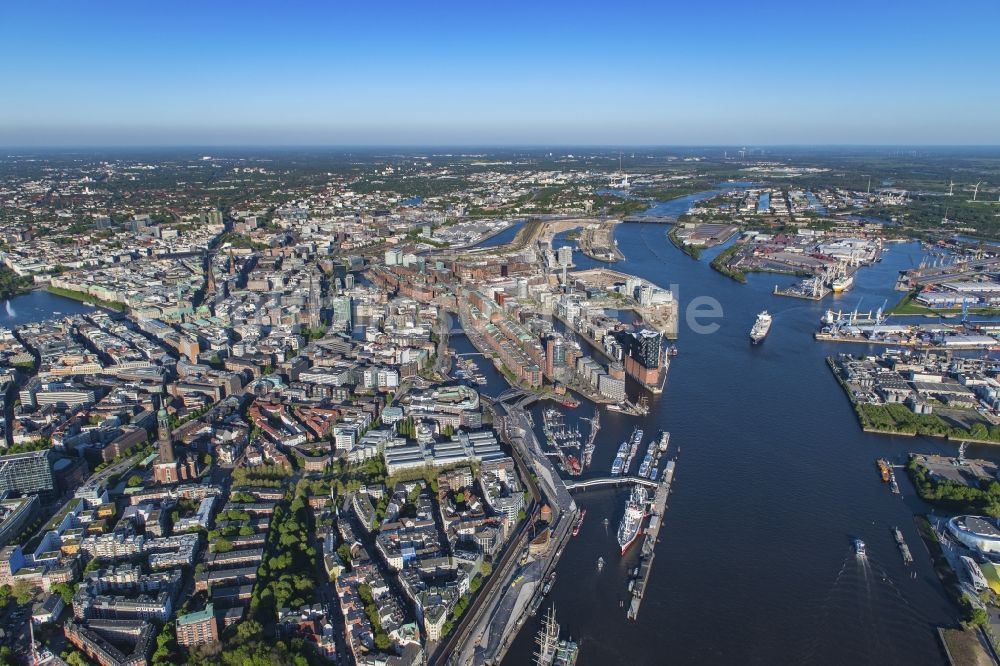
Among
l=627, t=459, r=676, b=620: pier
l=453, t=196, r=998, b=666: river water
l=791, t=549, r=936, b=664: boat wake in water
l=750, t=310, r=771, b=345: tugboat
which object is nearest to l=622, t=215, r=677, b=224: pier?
l=750, t=310, r=771, b=345: tugboat

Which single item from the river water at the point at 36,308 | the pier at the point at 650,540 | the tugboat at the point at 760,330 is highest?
the tugboat at the point at 760,330

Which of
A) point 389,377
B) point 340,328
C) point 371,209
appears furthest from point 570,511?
point 371,209

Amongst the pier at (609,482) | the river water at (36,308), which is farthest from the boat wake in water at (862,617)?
the river water at (36,308)

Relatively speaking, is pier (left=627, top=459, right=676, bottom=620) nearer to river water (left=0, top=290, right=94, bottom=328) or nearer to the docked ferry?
the docked ferry

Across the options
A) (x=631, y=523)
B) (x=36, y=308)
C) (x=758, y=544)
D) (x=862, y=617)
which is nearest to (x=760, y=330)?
(x=758, y=544)

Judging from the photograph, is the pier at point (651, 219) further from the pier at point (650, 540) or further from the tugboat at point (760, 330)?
the pier at point (650, 540)

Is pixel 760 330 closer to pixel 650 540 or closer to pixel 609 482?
pixel 609 482

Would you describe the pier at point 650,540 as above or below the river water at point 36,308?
below
